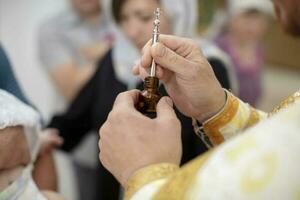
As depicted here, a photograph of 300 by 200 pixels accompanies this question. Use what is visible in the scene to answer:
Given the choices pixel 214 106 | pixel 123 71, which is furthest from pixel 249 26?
pixel 214 106

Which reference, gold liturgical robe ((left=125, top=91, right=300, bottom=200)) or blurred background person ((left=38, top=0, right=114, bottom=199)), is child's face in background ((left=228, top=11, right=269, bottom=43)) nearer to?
blurred background person ((left=38, top=0, right=114, bottom=199))

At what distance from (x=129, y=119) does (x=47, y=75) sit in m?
1.64

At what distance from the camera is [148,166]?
0.58m

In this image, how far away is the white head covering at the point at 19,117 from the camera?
0.79 metres

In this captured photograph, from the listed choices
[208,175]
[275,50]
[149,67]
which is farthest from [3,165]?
A: [275,50]

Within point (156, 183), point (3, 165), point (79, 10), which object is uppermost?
point (156, 183)

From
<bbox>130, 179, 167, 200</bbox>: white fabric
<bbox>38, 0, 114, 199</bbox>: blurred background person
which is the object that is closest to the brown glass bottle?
<bbox>130, 179, 167, 200</bbox>: white fabric

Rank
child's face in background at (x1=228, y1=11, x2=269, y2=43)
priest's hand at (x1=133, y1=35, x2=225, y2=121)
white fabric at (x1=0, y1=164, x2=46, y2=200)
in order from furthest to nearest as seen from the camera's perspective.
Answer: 1. child's face in background at (x1=228, y1=11, x2=269, y2=43)
2. white fabric at (x1=0, y1=164, x2=46, y2=200)
3. priest's hand at (x1=133, y1=35, x2=225, y2=121)

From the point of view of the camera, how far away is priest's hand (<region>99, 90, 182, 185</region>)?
59cm

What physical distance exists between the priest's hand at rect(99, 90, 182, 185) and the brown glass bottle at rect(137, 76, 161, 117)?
0.09 ft

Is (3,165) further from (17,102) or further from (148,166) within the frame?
(148,166)

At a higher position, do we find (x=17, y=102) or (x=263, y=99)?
(x=17, y=102)

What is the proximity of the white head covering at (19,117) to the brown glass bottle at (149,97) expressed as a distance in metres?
0.23

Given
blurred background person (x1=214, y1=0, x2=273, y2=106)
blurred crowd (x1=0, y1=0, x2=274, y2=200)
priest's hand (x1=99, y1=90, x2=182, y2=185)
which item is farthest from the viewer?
blurred background person (x1=214, y1=0, x2=273, y2=106)
